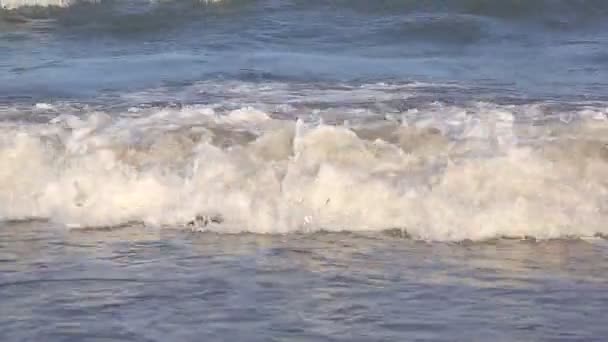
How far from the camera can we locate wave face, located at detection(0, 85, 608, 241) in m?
6.42

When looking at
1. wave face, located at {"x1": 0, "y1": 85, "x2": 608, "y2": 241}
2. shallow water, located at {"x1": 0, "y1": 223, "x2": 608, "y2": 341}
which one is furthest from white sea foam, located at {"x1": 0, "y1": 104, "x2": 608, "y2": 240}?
shallow water, located at {"x1": 0, "y1": 223, "x2": 608, "y2": 341}

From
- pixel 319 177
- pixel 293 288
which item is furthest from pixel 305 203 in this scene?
pixel 293 288

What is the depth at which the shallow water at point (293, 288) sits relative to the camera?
487 cm

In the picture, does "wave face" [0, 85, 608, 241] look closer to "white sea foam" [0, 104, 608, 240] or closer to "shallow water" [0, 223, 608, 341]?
"white sea foam" [0, 104, 608, 240]

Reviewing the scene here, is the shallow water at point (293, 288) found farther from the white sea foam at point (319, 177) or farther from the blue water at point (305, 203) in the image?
the white sea foam at point (319, 177)

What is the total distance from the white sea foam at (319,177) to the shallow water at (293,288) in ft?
0.72

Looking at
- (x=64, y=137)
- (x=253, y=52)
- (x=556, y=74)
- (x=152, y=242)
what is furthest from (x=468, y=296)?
(x=253, y=52)

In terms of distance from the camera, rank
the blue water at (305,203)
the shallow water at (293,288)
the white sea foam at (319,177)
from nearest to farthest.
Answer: the shallow water at (293,288)
the blue water at (305,203)
the white sea foam at (319,177)

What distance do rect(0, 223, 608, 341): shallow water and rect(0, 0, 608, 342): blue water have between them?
0.01 metres

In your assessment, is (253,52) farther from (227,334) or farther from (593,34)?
(227,334)

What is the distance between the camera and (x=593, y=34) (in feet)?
44.2

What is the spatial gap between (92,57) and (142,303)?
764cm

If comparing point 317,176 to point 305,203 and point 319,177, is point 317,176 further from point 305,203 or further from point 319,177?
point 305,203

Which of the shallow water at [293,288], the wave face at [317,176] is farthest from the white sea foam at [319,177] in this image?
the shallow water at [293,288]
